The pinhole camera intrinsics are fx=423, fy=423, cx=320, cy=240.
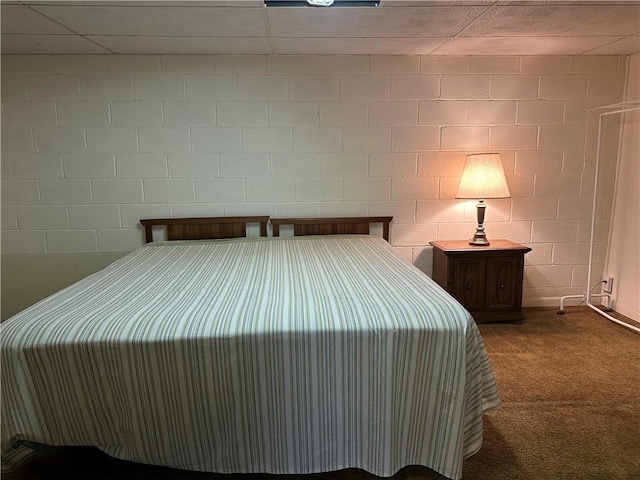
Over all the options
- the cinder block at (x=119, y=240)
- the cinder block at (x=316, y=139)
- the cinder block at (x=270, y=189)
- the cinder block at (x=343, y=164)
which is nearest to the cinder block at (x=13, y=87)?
the cinder block at (x=119, y=240)

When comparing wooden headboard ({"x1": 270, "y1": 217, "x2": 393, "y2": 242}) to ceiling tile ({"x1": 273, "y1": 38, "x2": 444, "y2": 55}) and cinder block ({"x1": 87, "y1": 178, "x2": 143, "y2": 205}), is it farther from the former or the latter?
ceiling tile ({"x1": 273, "y1": 38, "x2": 444, "y2": 55})

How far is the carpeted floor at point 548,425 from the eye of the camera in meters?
1.65

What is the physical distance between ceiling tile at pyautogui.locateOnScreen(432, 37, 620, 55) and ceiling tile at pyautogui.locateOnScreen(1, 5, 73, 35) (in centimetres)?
242

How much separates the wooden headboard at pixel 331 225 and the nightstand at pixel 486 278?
52 cm

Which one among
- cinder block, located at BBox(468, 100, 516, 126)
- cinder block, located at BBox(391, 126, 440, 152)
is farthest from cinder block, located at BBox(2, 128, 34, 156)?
cinder block, located at BBox(468, 100, 516, 126)

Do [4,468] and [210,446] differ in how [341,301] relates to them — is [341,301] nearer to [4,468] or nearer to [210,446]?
[210,446]

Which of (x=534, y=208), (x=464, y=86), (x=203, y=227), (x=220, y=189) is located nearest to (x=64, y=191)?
(x=203, y=227)

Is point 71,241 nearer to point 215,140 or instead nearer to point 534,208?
point 215,140

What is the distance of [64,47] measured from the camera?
9.40 ft

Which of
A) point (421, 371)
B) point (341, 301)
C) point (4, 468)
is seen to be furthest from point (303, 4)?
point (4, 468)

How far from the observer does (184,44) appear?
2.82 metres

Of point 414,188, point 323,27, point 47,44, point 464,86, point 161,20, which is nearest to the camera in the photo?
point 161,20

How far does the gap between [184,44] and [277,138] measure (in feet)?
2.89

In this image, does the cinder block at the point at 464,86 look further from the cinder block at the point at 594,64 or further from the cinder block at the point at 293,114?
the cinder block at the point at 293,114
